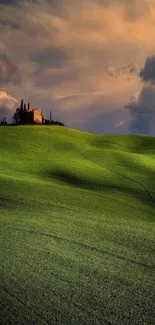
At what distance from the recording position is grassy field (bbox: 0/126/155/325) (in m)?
8.30

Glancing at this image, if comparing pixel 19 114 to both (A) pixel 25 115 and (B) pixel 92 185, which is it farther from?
(B) pixel 92 185

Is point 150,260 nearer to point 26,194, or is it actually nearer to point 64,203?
point 64,203

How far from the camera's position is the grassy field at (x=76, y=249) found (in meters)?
8.30

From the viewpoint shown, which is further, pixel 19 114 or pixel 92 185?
pixel 19 114

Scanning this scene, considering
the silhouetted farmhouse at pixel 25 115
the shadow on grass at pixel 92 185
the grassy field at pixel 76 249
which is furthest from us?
the silhouetted farmhouse at pixel 25 115

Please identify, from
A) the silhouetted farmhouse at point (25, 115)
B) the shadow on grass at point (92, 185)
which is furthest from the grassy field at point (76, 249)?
the silhouetted farmhouse at point (25, 115)

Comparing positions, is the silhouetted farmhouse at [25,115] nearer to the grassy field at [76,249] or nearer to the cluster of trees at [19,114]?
the cluster of trees at [19,114]

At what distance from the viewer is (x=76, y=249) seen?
40.5ft

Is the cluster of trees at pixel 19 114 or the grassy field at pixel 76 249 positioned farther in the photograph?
the cluster of trees at pixel 19 114

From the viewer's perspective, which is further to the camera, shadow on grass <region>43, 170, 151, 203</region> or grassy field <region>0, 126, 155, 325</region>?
shadow on grass <region>43, 170, 151, 203</region>

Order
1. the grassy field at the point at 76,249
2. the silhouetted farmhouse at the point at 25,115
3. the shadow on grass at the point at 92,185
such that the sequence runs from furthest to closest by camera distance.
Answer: the silhouetted farmhouse at the point at 25,115 → the shadow on grass at the point at 92,185 → the grassy field at the point at 76,249

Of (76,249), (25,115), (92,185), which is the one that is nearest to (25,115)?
(25,115)

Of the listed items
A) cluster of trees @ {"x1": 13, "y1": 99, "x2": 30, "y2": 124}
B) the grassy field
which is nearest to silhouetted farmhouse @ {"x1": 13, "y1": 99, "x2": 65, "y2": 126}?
cluster of trees @ {"x1": 13, "y1": 99, "x2": 30, "y2": 124}

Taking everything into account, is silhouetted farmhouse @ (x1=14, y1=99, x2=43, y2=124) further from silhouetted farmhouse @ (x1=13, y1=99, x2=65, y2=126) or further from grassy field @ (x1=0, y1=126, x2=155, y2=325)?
grassy field @ (x1=0, y1=126, x2=155, y2=325)
